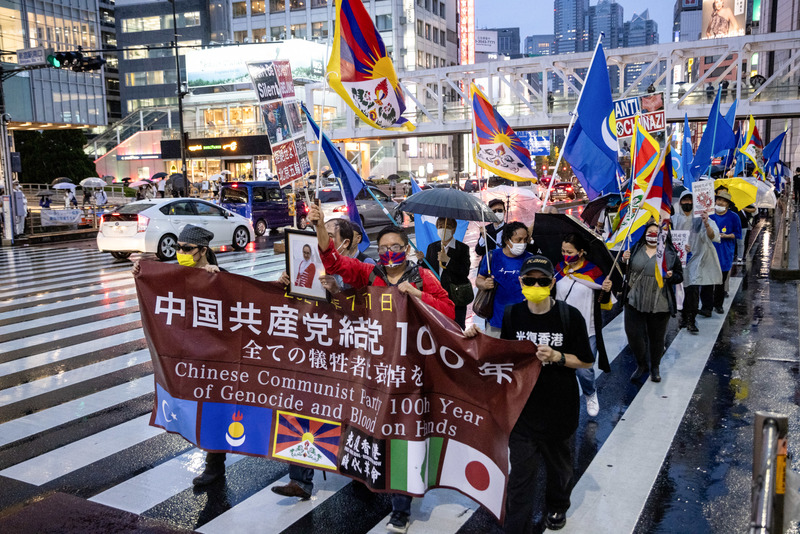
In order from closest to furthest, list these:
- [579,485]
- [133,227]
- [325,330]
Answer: [325,330], [579,485], [133,227]

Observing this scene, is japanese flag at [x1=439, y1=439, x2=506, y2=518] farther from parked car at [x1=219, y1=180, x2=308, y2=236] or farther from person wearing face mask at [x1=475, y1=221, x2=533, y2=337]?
parked car at [x1=219, y1=180, x2=308, y2=236]

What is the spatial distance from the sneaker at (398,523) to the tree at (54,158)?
60511 mm

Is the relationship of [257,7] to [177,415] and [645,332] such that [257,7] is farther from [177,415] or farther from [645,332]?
[177,415]

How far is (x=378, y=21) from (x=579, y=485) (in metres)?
76.6

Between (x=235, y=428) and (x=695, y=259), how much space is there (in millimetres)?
7503

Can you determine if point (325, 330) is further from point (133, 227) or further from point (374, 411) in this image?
point (133, 227)

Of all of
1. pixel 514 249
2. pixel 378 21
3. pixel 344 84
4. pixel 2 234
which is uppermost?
pixel 378 21

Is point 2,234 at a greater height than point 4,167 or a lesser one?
lesser

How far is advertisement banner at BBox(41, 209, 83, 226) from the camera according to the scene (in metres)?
26.5

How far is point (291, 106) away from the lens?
11719 mm

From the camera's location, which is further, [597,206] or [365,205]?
[365,205]

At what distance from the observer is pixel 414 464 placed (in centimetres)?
424

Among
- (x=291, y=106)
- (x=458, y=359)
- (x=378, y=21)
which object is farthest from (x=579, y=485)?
(x=378, y=21)

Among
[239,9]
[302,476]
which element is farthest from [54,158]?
[302,476]
